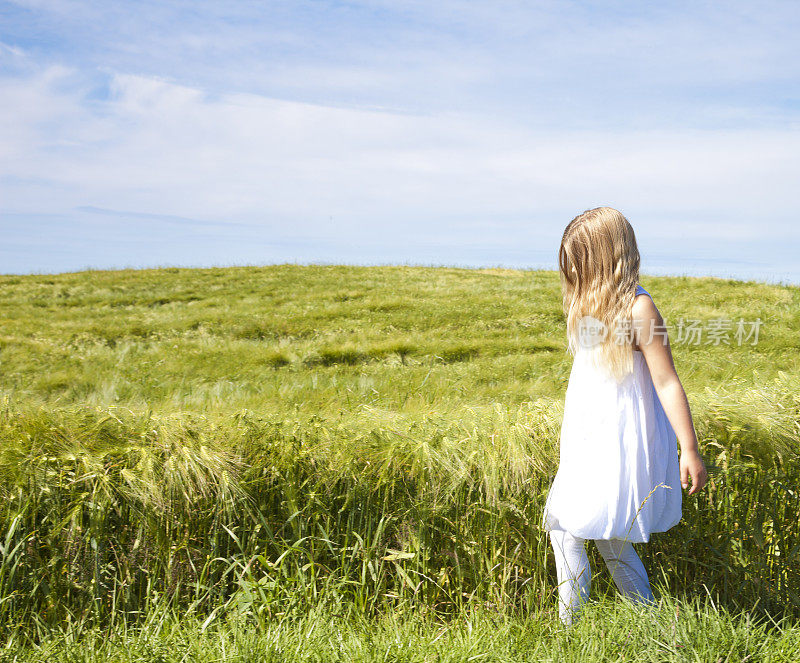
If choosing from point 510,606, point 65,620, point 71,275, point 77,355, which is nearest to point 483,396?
point 510,606

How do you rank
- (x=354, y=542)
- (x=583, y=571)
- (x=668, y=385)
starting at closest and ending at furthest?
(x=668, y=385), (x=583, y=571), (x=354, y=542)

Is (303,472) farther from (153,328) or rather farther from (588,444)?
(153,328)

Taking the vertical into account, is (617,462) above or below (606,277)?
below

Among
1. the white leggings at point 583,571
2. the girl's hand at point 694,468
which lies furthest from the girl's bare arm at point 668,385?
the white leggings at point 583,571

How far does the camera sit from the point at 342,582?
9.92 ft

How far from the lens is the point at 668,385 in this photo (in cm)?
275

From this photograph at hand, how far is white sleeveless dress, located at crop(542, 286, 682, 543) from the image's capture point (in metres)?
2.87

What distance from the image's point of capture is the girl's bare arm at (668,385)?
2729 millimetres

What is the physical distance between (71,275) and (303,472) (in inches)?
834

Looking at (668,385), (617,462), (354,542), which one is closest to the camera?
(668,385)

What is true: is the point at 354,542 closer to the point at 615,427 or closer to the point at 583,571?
the point at 583,571

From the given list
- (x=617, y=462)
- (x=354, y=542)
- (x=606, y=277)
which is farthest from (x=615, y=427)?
(x=354, y=542)

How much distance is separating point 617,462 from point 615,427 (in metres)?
0.17

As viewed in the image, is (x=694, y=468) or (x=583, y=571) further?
(x=583, y=571)
